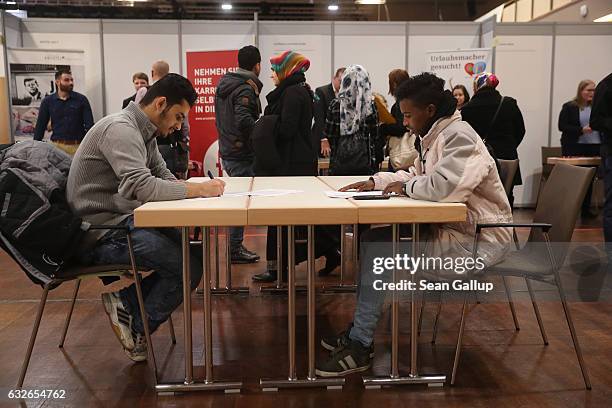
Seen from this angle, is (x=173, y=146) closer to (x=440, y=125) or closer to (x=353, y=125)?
(x=353, y=125)

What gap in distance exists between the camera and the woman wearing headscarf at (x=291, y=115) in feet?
11.5

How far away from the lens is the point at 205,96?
19.9ft

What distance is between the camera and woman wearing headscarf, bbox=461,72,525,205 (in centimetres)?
457

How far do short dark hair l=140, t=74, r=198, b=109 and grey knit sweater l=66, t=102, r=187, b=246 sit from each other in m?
0.10

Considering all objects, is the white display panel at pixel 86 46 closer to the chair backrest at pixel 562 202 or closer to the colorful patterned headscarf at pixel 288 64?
the colorful patterned headscarf at pixel 288 64

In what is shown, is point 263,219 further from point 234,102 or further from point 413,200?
Result: point 234,102

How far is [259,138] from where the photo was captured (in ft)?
11.6

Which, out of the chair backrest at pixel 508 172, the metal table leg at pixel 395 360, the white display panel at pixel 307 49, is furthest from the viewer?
the white display panel at pixel 307 49

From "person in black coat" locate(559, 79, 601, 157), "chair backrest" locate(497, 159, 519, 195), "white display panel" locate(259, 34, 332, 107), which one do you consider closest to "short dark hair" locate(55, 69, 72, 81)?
"white display panel" locate(259, 34, 332, 107)

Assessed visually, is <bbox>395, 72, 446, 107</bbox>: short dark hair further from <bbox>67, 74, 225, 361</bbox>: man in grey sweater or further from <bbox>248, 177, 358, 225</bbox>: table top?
<bbox>67, 74, 225, 361</bbox>: man in grey sweater

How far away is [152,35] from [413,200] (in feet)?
17.6

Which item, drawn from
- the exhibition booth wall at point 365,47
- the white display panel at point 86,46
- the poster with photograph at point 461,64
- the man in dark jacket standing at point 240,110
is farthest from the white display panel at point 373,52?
the man in dark jacket standing at point 240,110

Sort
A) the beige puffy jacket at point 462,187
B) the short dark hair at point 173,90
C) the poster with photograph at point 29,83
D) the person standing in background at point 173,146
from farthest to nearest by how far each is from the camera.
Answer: the poster with photograph at point 29,83, the person standing in background at point 173,146, the short dark hair at point 173,90, the beige puffy jacket at point 462,187

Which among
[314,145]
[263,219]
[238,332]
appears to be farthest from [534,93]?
[263,219]
